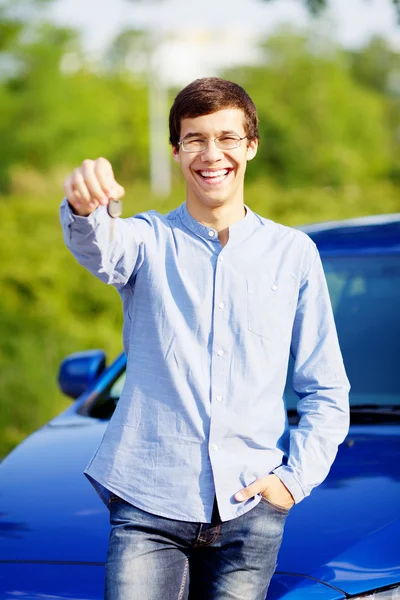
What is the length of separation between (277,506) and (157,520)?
255 millimetres

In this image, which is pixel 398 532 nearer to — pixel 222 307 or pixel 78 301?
pixel 222 307

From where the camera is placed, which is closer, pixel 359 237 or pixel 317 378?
pixel 317 378

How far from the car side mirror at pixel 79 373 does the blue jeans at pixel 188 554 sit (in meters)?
1.89

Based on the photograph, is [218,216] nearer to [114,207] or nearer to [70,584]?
[114,207]

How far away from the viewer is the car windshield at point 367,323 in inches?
140

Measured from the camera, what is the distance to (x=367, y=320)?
3.79m

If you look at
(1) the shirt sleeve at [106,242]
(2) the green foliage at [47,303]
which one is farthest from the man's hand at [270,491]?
(2) the green foliage at [47,303]

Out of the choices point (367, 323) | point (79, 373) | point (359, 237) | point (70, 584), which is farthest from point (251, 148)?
point (79, 373)

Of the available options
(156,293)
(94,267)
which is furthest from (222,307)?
(94,267)

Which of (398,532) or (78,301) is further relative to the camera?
(78,301)

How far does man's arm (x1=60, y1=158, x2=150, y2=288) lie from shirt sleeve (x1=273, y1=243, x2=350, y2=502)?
0.38 metres

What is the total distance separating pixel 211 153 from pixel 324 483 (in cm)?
103

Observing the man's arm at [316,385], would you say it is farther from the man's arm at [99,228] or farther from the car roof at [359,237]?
the car roof at [359,237]

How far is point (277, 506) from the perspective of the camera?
7.53ft
